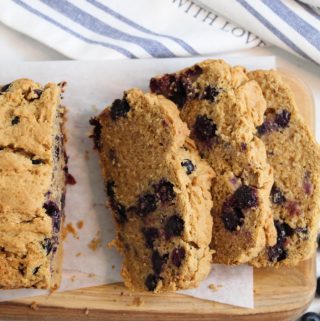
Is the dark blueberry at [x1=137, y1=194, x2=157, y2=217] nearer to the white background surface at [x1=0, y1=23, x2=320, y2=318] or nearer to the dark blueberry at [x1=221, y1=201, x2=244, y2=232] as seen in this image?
the dark blueberry at [x1=221, y1=201, x2=244, y2=232]

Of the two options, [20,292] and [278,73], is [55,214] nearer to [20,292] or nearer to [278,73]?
[20,292]

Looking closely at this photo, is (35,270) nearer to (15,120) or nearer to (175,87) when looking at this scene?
(15,120)

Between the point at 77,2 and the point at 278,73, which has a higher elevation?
the point at 77,2

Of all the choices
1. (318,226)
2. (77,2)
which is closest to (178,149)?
(318,226)

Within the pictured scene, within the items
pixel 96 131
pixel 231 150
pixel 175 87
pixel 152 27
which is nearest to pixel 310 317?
pixel 231 150

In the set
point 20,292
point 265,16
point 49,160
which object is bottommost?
point 20,292

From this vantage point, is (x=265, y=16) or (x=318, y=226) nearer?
(x=318, y=226)
